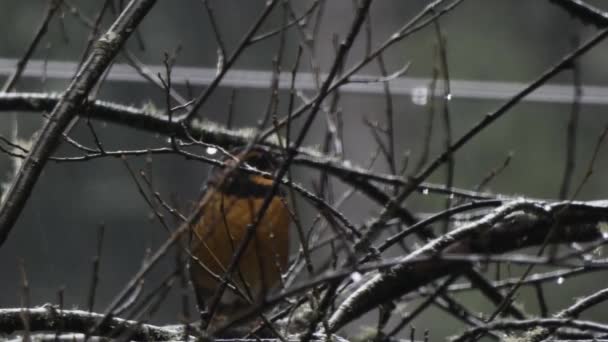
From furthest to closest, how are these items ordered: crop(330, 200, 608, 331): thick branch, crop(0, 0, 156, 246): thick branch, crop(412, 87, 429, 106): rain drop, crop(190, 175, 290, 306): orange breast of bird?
crop(412, 87, 429, 106): rain drop → crop(190, 175, 290, 306): orange breast of bird → crop(0, 0, 156, 246): thick branch → crop(330, 200, 608, 331): thick branch

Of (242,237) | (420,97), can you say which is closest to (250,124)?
(420,97)

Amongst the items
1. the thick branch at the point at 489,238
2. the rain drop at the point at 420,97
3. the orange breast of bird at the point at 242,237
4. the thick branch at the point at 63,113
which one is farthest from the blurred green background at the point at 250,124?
the thick branch at the point at 489,238

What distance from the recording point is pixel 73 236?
20.8 ft

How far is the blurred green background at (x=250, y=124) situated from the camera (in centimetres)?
618

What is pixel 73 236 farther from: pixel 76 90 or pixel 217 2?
pixel 76 90

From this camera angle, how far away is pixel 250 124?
6.42 metres

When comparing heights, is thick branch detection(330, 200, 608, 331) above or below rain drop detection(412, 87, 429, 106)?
below

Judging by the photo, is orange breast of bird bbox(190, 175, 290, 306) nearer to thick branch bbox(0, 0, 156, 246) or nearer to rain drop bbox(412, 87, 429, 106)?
rain drop bbox(412, 87, 429, 106)

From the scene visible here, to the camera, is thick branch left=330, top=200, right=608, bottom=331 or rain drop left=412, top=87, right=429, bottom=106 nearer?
thick branch left=330, top=200, right=608, bottom=331

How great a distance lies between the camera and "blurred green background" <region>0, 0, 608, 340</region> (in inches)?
243

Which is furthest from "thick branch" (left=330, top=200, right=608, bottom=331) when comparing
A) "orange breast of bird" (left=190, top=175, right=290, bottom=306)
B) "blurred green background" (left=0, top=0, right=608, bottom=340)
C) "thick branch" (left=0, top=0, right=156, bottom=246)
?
"blurred green background" (left=0, top=0, right=608, bottom=340)

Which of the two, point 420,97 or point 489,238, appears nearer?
point 489,238

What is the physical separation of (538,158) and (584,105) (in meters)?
0.53

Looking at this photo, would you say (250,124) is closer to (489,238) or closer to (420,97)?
(420,97)
